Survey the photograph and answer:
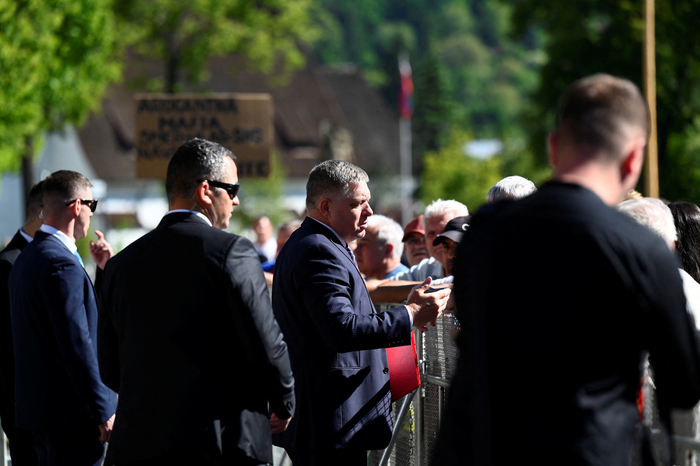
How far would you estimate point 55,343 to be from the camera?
15.0ft

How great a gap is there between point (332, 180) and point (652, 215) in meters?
1.71

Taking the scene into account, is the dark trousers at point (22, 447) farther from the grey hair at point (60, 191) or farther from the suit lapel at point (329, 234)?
the suit lapel at point (329, 234)

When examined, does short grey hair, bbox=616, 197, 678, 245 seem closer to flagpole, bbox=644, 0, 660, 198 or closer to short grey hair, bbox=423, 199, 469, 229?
short grey hair, bbox=423, 199, 469, 229

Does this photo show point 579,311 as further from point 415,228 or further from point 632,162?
point 415,228

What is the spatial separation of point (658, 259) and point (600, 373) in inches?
12.0

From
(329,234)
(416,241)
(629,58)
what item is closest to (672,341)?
(329,234)

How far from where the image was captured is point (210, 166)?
137 inches

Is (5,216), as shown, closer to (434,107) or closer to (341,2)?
(434,107)

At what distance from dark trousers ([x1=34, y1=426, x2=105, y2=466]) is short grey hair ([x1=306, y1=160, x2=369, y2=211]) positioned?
64.4 inches

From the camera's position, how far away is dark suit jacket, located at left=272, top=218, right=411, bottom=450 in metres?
3.83

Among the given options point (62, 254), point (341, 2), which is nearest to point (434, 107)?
point (341, 2)

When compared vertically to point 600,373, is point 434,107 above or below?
above

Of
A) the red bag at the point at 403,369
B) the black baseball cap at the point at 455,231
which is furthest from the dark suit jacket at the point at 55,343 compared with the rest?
the black baseball cap at the point at 455,231

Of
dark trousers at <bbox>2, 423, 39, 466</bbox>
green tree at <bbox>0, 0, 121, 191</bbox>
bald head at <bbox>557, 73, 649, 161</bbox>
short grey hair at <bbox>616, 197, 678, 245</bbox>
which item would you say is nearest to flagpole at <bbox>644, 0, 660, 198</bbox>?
green tree at <bbox>0, 0, 121, 191</bbox>
